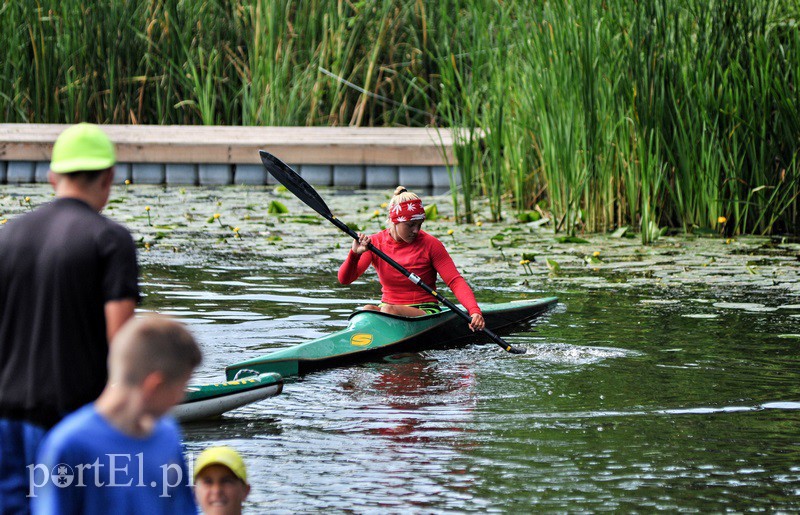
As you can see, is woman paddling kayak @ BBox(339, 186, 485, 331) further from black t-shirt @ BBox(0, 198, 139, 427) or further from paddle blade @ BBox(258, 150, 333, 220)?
black t-shirt @ BBox(0, 198, 139, 427)

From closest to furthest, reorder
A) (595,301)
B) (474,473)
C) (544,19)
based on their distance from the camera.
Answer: (474,473) < (595,301) < (544,19)

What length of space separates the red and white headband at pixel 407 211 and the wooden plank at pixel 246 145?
5657mm

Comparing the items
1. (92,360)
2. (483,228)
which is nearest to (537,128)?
(483,228)

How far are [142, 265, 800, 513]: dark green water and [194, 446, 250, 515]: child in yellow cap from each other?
48.1 inches

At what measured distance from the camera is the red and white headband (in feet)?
21.6

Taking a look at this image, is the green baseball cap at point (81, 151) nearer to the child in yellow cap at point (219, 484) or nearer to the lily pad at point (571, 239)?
the child in yellow cap at point (219, 484)

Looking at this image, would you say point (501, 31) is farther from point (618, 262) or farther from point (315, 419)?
point (315, 419)

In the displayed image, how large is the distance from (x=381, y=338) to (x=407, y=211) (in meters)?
0.68

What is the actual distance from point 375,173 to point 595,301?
5493mm

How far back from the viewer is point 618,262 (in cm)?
860

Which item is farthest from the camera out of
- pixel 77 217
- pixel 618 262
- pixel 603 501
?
pixel 618 262

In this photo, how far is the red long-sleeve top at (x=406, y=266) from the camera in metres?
6.72

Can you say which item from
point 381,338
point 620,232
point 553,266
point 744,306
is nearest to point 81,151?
point 381,338

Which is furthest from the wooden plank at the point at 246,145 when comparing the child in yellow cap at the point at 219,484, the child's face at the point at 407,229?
the child in yellow cap at the point at 219,484
